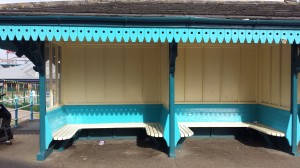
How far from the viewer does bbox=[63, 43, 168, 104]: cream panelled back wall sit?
282 inches

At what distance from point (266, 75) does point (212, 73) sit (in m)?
1.31

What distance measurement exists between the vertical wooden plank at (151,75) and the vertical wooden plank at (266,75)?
8.70 feet

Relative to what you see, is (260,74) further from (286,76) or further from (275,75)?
(286,76)

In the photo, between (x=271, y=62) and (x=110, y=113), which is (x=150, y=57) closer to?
(x=110, y=113)

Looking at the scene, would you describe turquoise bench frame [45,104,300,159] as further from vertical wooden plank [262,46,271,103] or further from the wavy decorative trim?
the wavy decorative trim

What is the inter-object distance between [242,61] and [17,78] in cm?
3356

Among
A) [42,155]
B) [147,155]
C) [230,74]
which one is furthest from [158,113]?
[42,155]

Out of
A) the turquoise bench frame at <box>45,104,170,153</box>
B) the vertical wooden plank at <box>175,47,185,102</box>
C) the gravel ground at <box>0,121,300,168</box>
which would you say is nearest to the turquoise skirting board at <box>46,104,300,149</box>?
the turquoise bench frame at <box>45,104,170,153</box>

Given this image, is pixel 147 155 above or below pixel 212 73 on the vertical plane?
below

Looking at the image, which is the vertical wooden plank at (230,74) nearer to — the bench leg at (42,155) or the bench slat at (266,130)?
the bench slat at (266,130)

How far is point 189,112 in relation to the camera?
7312 mm

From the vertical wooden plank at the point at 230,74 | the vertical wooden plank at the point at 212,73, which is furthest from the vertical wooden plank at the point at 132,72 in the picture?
the vertical wooden plank at the point at 230,74

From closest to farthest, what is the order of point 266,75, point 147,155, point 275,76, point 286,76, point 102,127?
point 147,155 → point 286,76 → point 275,76 → point 102,127 → point 266,75

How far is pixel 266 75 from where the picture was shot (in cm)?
705
